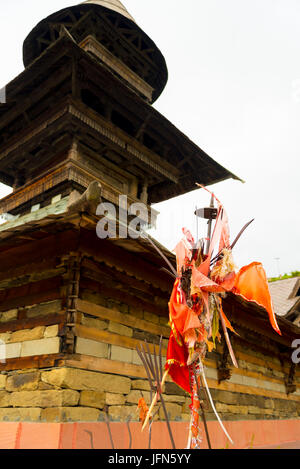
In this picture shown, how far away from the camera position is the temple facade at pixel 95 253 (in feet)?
13.3

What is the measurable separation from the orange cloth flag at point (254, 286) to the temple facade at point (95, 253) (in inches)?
27.2

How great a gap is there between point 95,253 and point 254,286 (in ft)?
7.69

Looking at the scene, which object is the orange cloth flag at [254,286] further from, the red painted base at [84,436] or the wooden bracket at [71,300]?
the wooden bracket at [71,300]

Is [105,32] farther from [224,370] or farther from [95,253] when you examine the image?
[224,370]

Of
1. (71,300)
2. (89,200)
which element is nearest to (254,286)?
(89,200)

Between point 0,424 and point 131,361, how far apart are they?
1.63 metres

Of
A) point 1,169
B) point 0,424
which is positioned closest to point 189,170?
point 1,169

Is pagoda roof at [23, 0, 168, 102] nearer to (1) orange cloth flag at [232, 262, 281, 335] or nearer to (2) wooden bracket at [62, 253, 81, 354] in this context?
(2) wooden bracket at [62, 253, 81, 354]

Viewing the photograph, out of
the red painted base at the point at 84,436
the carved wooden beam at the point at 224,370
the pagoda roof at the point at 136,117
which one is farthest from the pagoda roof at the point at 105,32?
the red painted base at the point at 84,436

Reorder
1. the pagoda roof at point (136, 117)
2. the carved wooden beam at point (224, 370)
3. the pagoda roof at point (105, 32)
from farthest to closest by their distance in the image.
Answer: the pagoda roof at point (105, 32), the pagoda roof at point (136, 117), the carved wooden beam at point (224, 370)

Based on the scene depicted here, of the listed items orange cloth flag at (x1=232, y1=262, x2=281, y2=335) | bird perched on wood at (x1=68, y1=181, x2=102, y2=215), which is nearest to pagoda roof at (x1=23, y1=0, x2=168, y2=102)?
bird perched on wood at (x1=68, y1=181, x2=102, y2=215)

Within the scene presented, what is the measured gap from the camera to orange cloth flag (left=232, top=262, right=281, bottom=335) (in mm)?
2576

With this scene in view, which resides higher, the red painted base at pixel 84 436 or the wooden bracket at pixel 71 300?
the wooden bracket at pixel 71 300

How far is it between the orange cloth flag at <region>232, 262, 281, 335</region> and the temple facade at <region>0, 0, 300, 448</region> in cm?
69
